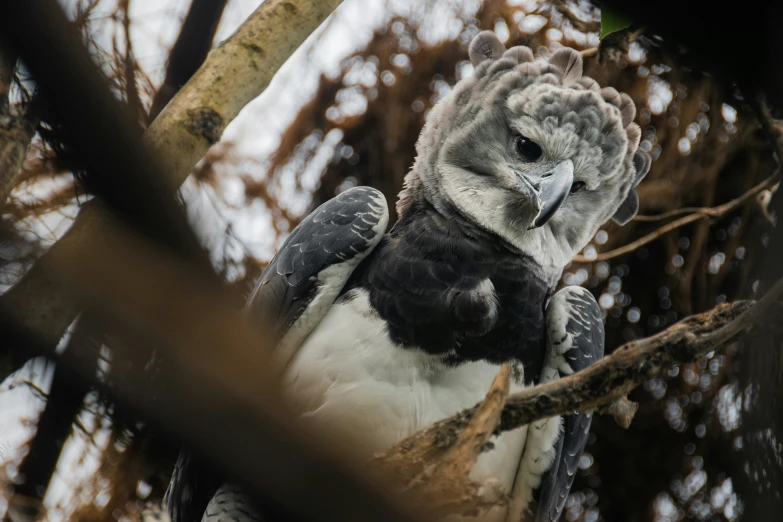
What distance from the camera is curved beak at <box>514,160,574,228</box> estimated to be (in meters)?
2.55

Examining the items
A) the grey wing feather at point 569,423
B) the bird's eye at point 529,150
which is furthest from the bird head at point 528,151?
the grey wing feather at point 569,423

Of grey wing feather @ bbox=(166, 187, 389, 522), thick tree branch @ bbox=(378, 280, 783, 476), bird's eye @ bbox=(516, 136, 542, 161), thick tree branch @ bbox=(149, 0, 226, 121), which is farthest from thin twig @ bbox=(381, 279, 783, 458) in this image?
thick tree branch @ bbox=(149, 0, 226, 121)

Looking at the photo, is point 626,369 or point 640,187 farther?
point 640,187

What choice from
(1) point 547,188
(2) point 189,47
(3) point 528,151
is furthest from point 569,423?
(2) point 189,47

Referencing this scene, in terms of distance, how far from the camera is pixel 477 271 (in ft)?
8.54

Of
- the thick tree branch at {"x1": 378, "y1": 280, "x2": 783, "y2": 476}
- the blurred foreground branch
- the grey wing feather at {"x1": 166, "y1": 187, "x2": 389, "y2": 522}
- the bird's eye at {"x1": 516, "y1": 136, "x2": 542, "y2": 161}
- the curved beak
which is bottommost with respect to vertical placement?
the curved beak

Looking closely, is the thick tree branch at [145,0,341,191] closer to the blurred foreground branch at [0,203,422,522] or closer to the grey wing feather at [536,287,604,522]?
the grey wing feather at [536,287,604,522]

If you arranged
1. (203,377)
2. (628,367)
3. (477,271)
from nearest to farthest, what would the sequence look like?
(203,377), (628,367), (477,271)

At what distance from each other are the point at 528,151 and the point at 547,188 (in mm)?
237

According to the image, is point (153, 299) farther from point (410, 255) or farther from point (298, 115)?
point (298, 115)

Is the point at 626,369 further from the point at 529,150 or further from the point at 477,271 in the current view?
the point at 529,150

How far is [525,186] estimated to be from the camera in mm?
2701

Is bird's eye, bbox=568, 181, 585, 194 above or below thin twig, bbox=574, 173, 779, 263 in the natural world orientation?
above

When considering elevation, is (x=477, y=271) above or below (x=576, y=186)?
above
